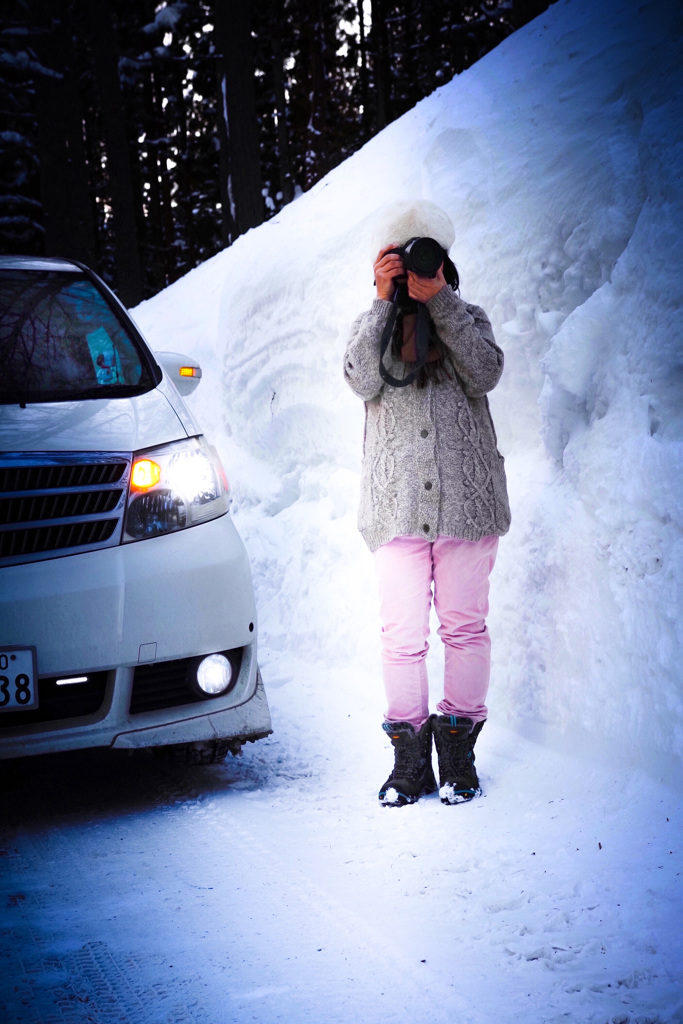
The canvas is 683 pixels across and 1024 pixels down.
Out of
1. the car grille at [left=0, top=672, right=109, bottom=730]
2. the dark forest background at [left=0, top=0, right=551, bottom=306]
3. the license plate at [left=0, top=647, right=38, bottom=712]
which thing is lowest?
the car grille at [left=0, top=672, right=109, bottom=730]

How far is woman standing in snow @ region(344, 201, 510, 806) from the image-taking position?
313cm

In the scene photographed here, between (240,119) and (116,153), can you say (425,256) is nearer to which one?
(240,119)

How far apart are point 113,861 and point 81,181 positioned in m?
13.2

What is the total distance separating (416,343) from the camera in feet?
10.4

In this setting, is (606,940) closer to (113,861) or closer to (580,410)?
(113,861)

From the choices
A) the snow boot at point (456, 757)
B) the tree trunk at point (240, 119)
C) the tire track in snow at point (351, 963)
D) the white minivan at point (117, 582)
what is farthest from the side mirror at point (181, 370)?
the tree trunk at point (240, 119)

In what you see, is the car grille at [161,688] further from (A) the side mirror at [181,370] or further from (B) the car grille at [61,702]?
(A) the side mirror at [181,370]

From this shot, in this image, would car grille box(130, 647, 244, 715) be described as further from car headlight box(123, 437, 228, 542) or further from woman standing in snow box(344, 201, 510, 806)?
woman standing in snow box(344, 201, 510, 806)

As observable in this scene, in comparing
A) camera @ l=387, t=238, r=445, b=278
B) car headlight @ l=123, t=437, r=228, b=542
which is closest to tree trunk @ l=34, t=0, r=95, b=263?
car headlight @ l=123, t=437, r=228, b=542

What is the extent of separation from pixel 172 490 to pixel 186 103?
2494 cm

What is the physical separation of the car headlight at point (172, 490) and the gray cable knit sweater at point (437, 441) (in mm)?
546

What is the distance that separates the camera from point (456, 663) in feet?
10.5

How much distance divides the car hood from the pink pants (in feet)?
2.92

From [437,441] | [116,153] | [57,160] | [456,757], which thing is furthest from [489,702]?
[116,153]
